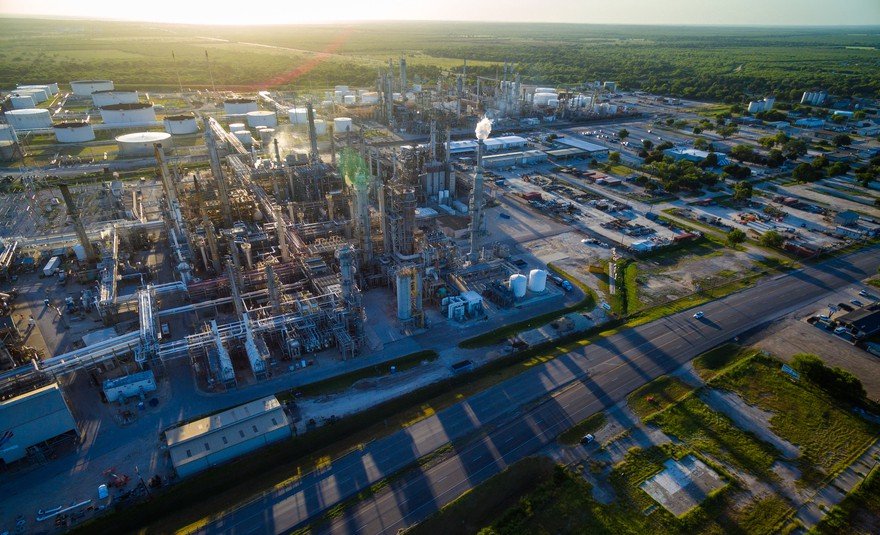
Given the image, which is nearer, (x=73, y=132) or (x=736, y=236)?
(x=736, y=236)

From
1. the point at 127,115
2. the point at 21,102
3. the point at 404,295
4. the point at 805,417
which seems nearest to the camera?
the point at 805,417

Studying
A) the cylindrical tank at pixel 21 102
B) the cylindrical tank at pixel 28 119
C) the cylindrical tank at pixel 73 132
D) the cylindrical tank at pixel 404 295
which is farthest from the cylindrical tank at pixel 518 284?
the cylindrical tank at pixel 21 102

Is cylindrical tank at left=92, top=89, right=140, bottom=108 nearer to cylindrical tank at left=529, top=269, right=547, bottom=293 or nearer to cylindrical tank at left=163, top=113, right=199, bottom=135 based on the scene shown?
cylindrical tank at left=163, top=113, right=199, bottom=135

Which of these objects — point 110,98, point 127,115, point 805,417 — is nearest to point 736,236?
point 805,417

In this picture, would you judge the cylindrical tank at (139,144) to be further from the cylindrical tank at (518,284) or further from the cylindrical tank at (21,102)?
the cylindrical tank at (518,284)

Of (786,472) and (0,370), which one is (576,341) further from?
(0,370)

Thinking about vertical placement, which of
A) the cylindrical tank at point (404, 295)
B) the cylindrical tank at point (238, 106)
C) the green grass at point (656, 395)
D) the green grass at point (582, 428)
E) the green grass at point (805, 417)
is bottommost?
the green grass at point (805, 417)

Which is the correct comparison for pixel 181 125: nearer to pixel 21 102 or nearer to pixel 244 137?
pixel 244 137
